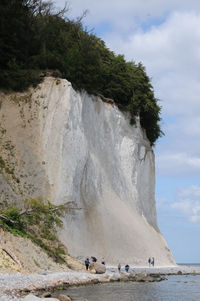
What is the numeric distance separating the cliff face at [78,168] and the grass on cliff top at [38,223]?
2.00m

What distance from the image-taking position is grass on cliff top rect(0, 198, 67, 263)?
2859 cm

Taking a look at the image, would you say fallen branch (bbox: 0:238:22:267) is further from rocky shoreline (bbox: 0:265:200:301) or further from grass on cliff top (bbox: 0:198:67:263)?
grass on cliff top (bbox: 0:198:67:263)

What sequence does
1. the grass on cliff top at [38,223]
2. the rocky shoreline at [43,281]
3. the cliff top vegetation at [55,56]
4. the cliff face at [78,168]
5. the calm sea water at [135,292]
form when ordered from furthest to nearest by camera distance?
the cliff top vegetation at [55,56] → the cliff face at [78,168] → the grass on cliff top at [38,223] → the calm sea water at [135,292] → the rocky shoreline at [43,281]

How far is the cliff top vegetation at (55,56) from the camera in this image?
40.0m

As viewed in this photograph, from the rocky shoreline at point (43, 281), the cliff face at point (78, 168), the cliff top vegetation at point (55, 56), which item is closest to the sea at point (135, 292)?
the rocky shoreline at point (43, 281)

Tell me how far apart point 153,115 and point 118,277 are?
24038mm

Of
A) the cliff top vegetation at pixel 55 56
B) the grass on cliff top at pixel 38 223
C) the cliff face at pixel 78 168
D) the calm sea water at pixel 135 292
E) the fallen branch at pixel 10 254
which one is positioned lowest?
the calm sea water at pixel 135 292

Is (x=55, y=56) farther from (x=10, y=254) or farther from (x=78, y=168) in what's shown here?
(x=10, y=254)

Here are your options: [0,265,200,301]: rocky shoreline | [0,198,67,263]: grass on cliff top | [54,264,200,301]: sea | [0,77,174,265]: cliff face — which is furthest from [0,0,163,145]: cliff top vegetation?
[54,264,200,301]: sea

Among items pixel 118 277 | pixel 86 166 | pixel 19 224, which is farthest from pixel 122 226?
pixel 19 224

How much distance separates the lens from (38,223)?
31.3 m

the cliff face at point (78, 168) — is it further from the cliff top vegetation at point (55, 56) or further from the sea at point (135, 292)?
the sea at point (135, 292)

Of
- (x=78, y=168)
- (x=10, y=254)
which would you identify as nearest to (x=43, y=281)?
(x=10, y=254)

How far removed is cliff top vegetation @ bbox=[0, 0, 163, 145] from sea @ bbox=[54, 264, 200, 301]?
19.5 meters
